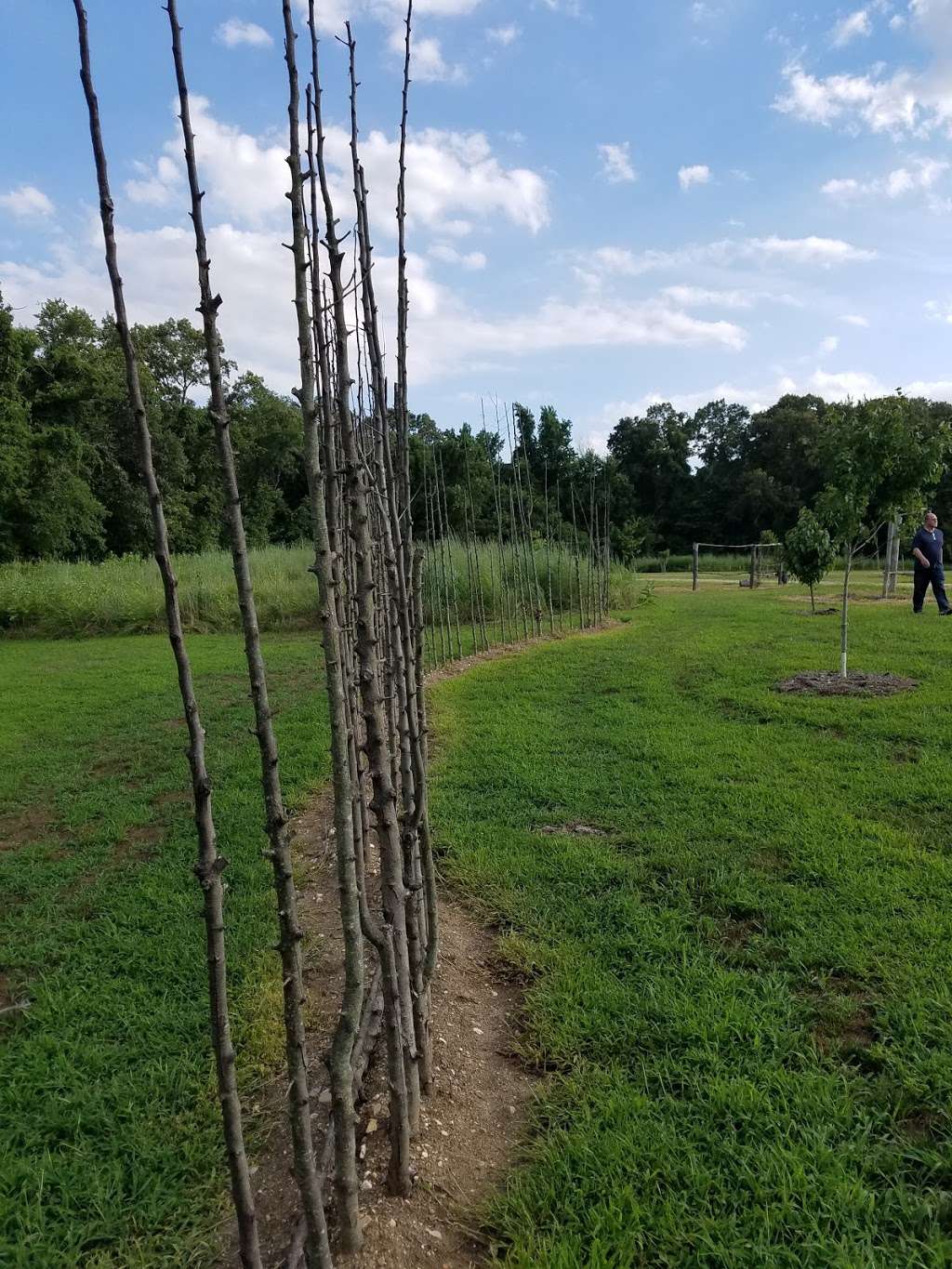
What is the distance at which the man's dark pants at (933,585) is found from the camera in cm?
950

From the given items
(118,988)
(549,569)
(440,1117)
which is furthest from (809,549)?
(118,988)

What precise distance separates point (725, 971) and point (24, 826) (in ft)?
11.6

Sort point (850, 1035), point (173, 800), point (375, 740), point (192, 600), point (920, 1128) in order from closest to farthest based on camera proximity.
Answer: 1. point (375, 740)
2. point (920, 1128)
3. point (850, 1035)
4. point (173, 800)
5. point (192, 600)

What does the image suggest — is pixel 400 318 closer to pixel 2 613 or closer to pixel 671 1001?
pixel 671 1001

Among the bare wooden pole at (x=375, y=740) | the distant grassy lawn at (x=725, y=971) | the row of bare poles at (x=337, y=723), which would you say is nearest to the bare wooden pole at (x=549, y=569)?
the distant grassy lawn at (x=725, y=971)

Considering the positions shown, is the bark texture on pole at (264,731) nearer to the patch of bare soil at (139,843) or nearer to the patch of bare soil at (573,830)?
the patch of bare soil at (573,830)

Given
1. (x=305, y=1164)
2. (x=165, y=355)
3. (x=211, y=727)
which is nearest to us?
(x=305, y=1164)

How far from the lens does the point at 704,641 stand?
27.0 ft

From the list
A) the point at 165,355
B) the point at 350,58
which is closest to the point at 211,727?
the point at 350,58

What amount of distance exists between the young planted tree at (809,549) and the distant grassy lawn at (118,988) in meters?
6.74

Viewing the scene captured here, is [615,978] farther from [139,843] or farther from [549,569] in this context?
[549,569]

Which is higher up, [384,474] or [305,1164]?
[384,474]

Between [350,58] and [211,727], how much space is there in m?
4.84

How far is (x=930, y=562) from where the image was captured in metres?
9.38
